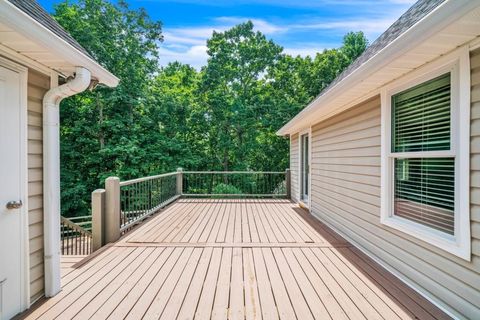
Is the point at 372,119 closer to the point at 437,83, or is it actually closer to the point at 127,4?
the point at 437,83

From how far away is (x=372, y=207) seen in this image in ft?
10.6

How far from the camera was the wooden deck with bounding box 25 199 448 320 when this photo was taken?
2.07 metres

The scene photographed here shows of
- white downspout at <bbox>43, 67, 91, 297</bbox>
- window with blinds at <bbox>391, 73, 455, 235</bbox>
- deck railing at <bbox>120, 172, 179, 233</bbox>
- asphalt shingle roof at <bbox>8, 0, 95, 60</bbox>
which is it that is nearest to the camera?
asphalt shingle roof at <bbox>8, 0, 95, 60</bbox>

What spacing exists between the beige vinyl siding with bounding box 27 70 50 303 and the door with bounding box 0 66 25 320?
0.35ft

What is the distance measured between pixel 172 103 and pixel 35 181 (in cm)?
1185

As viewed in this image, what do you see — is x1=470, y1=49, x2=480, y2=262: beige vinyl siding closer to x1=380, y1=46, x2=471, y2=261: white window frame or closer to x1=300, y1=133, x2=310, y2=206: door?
x1=380, y1=46, x2=471, y2=261: white window frame

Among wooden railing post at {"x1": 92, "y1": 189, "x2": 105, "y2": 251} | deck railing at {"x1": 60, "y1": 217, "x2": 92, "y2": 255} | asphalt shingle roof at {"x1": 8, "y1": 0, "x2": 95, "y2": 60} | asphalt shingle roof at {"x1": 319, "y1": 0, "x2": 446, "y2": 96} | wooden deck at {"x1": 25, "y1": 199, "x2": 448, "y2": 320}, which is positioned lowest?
deck railing at {"x1": 60, "y1": 217, "x2": 92, "y2": 255}

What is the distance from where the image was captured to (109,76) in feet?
8.54

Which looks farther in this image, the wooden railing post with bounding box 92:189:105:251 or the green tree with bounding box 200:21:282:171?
the green tree with bounding box 200:21:282:171

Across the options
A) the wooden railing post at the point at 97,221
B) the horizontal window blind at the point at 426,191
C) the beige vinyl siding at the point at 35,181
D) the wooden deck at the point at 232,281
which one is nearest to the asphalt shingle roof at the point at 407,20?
the horizontal window blind at the point at 426,191

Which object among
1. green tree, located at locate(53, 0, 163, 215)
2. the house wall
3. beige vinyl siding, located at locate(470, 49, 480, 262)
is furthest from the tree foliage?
beige vinyl siding, located at locate(470, 49, 480, 262)

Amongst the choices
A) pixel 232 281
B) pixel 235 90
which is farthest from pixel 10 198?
pixel 235 90

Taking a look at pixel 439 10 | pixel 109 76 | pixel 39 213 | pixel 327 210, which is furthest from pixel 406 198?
pixel 39 213

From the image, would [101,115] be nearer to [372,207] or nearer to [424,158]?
[372,207]
